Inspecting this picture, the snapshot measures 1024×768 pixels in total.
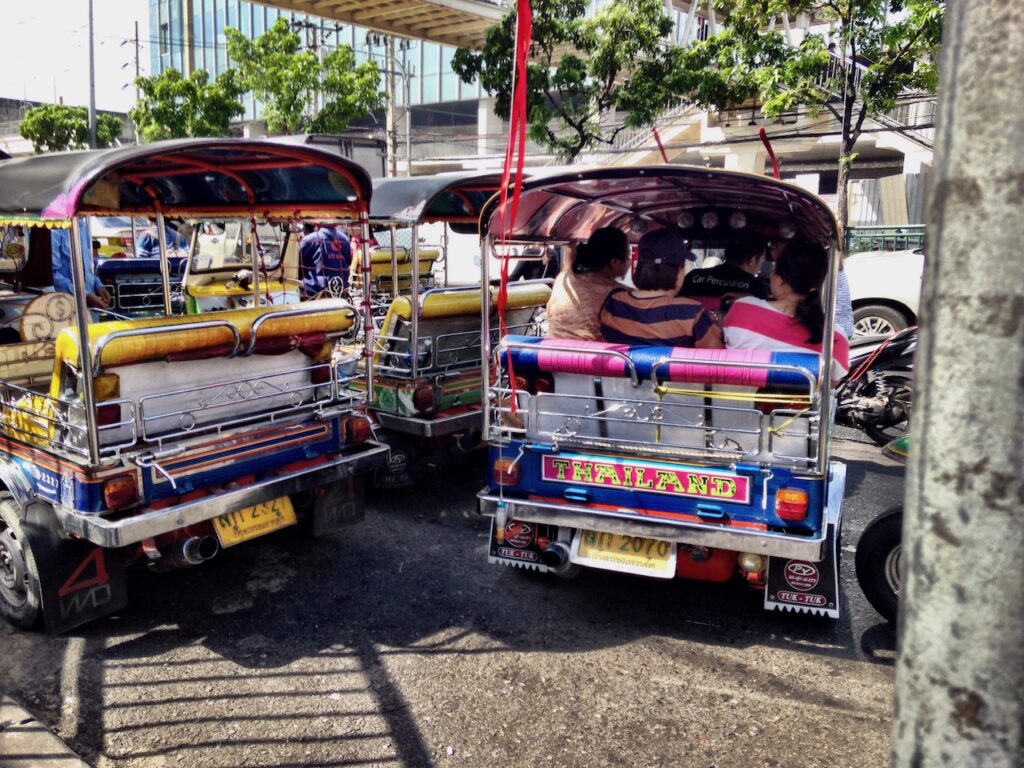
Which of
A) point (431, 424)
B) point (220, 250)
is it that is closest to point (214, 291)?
point (220, 250)

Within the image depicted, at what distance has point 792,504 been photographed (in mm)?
4105

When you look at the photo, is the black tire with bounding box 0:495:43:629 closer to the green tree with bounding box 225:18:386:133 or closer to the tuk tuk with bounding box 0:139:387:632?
the tuk tuk with bounding box 0:139:387:632

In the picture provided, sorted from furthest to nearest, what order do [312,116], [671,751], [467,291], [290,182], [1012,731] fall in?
[312,116] < [467,291] < [290,182] < [671,751] < [1012,731]

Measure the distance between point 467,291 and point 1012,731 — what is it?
5.96 meters

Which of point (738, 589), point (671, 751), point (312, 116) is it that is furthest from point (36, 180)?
point (312, 116)

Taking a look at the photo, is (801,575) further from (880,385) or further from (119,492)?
(880,385)

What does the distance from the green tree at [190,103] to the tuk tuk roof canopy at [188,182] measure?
19.9 meters

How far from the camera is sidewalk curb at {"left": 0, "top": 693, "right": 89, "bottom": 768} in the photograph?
11.1 feet

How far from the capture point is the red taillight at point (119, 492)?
4211 mm

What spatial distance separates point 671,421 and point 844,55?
8.37m

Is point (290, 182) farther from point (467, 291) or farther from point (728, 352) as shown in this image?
point (728, 352)

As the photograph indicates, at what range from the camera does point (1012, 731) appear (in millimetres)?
1443

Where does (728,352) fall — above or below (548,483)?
above

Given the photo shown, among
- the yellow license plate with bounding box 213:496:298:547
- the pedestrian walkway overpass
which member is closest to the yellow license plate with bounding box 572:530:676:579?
the yellow license plate with bounding box 213:496:298:547
